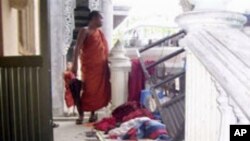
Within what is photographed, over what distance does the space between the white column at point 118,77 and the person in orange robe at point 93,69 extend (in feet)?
0.35

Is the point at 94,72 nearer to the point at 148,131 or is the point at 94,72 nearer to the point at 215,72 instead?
the point at 148,131

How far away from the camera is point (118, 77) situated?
406 centimetres

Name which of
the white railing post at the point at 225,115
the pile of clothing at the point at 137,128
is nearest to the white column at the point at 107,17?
the pile of clothing at the point at 137,128

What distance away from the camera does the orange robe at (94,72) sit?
3994mm

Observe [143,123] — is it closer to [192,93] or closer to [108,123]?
[108,123]

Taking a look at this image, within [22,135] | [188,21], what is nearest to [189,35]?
[188,21]

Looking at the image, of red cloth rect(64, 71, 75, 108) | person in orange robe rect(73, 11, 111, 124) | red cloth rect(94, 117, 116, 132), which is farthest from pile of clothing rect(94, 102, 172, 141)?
red cloth rect(64, 71, 75, 108)

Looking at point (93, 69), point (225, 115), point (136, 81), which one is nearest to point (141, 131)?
point (136, 81)

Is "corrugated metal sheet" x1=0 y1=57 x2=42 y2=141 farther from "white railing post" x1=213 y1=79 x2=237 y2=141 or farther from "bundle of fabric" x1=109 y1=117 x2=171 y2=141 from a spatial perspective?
"white railing post" x1=213 y1=79 x2=237 y2=141

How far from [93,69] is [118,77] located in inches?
13.1

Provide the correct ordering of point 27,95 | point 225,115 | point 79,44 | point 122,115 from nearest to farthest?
point 225,115 < point 27,95 < point 122,115 < point 79,44

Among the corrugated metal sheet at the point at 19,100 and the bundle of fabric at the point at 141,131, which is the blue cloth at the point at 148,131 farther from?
the corrugated metal sheet at the point at 19,100

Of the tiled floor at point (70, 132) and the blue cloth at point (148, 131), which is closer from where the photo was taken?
the blue cloth at point (148, 131)

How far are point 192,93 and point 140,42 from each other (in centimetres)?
831
